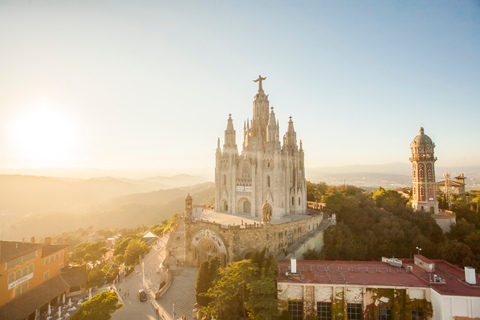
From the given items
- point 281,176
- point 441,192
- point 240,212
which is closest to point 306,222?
point 281,176

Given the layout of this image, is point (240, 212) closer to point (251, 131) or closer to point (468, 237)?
point (251, 131)

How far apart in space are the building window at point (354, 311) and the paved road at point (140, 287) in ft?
52.7

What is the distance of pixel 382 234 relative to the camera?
120 ft

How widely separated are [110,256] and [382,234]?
4748 cm

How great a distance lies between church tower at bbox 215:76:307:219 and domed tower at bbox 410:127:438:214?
19.2 m

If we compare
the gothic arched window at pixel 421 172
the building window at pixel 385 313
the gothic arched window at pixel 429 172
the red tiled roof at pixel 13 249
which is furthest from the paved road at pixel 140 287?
the gothic arched window at pixel 429 172

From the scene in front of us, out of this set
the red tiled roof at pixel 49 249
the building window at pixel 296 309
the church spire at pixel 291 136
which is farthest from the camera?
the church spire at pixel 291 136

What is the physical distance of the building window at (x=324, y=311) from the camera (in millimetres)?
20688

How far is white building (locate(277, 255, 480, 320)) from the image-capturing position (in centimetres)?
1819

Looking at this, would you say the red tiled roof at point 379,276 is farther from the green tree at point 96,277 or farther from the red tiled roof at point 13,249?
the red tiled roof at point 13,249

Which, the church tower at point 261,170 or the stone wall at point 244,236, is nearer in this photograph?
the stone wall at point 244,236

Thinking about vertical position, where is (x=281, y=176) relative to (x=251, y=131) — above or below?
below

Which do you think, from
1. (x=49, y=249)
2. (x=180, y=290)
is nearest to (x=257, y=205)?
(x=180, y=290)

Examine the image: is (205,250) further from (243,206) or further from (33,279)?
(33,279)
